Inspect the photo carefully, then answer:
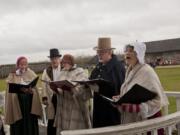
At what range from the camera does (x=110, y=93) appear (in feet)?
14.1

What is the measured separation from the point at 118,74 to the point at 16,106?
1816 millimetres

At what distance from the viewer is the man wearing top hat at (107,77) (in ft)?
14.4

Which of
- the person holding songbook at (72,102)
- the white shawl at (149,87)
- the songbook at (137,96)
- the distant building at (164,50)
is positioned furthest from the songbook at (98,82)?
the distant building at (164,50)

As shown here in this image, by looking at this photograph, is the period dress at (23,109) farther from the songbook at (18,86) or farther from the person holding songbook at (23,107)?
the songbook at (18,86)

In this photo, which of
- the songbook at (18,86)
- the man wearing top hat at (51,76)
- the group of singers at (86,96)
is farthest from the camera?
the man wearing top hat at (51,76)

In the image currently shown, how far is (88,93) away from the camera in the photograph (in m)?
4.43

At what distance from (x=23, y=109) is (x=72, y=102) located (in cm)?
120

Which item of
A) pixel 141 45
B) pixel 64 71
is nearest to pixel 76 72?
pixel 64 71

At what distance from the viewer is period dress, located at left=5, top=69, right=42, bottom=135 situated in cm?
542

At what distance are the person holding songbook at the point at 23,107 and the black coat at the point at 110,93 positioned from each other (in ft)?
4.10

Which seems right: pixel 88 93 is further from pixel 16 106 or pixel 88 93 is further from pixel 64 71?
pixel 16 106

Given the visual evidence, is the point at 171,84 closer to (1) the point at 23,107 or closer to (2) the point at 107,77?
(1) the point at 23,107

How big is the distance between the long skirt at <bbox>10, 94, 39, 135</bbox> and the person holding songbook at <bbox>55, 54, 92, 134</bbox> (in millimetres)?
873

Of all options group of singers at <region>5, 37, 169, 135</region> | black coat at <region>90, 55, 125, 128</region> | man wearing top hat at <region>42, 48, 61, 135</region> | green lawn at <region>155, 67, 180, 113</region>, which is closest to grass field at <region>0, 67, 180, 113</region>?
green lawn at <region>155, 67, 180, 113</region>
